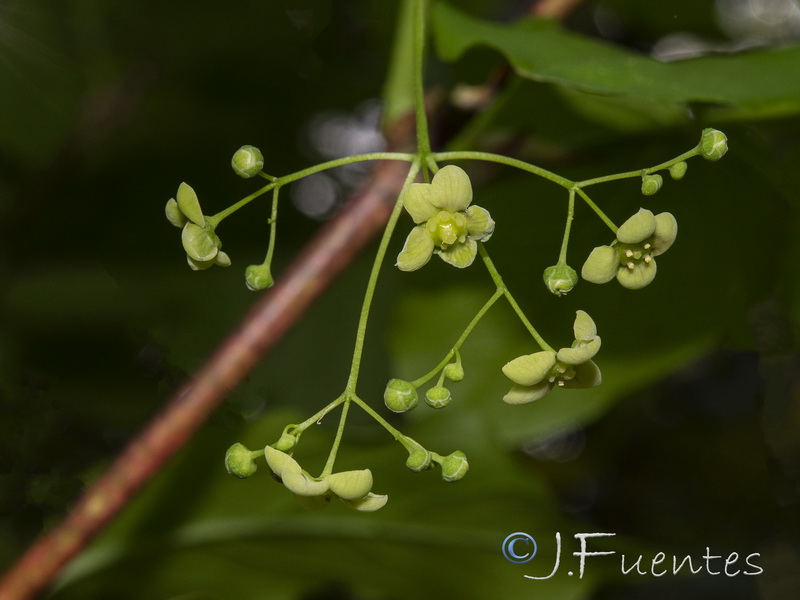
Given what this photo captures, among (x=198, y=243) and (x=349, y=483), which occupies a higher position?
(x=198, y=243)

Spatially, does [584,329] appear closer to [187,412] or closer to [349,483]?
[349,483]

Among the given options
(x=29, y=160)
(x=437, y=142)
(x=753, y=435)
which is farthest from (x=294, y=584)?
(x=753, y=435)

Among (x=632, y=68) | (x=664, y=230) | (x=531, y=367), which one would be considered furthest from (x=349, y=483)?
(x=632, y=68)

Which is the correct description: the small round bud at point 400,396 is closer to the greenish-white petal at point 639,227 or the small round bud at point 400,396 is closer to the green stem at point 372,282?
the green stem at point 372,282

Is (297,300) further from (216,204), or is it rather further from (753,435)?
(753,435)

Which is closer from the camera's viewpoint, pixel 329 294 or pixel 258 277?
pixel 258 277

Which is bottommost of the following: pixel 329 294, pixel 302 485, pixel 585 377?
pixel 302 485

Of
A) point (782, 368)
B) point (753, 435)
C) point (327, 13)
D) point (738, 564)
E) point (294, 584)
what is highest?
point (327, 13)
